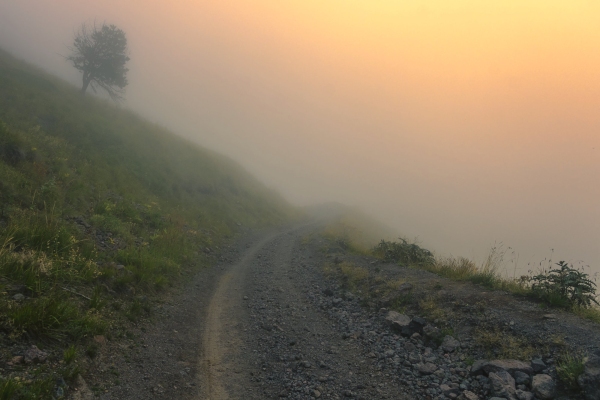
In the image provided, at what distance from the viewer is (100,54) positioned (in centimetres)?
3778

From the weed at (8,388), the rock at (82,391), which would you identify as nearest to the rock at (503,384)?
the rock at (82,391)

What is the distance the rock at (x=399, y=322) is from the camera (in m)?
8.81

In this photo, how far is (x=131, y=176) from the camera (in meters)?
22.6

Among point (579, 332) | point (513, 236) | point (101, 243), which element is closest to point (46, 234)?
point (101, 243)

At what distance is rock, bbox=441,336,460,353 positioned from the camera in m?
7.66

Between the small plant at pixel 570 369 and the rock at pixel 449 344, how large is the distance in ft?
6.66

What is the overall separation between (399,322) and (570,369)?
13.0ft

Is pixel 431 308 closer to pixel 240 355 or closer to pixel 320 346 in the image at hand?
pixel 320 346

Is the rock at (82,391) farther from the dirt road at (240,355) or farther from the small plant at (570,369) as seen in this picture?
the small plant at (570,369)

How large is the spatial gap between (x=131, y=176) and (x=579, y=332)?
2482cm

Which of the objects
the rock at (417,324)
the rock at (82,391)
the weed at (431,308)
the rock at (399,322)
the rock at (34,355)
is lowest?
the rock at (82,391)

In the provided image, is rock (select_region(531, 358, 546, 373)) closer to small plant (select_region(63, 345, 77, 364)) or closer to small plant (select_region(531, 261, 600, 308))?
small plant (select_region(531, 261, 600, 308))

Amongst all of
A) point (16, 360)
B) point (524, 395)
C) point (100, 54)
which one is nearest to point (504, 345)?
point (524, 395)

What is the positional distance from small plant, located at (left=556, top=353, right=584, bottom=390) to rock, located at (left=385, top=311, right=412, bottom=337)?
3.40 m
